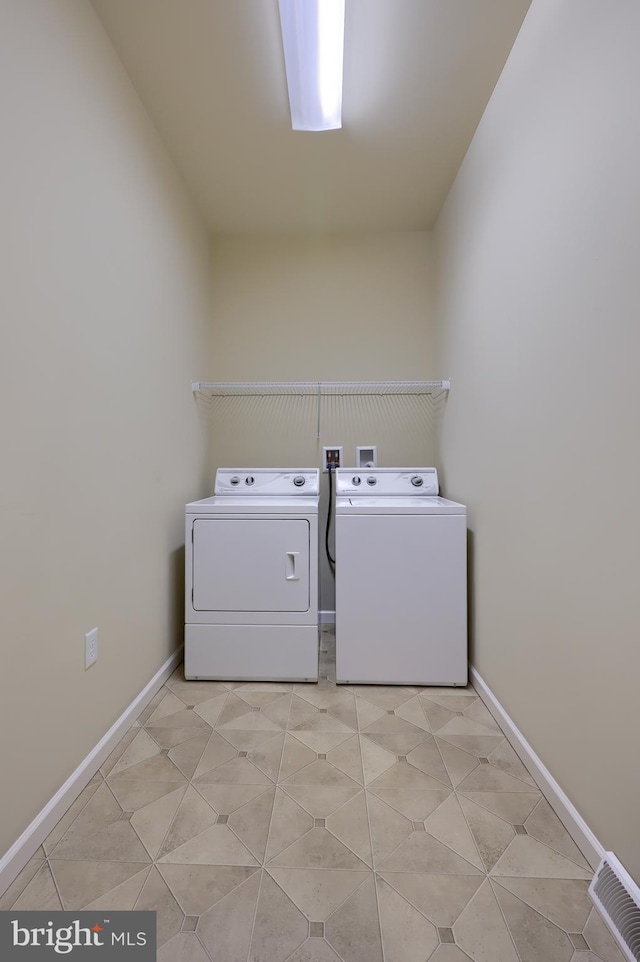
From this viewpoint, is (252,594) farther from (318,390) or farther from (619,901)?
(619,901)

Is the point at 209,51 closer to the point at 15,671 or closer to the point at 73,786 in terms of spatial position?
the point at 15,671

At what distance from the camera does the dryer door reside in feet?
6.55

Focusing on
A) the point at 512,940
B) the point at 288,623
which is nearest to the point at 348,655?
the point at 288,623

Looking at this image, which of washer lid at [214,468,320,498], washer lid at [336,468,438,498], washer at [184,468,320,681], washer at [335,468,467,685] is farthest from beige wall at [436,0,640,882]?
washer lid at [214,468,320,498]

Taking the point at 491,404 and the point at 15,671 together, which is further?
the point at 491,404

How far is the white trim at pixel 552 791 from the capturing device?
1061 millimetres

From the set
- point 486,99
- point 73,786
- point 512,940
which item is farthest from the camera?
point 486,99

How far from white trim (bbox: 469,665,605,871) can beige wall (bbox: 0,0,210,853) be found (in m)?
1.45

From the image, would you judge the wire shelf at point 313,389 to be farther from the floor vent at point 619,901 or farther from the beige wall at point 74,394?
the floor vent at point 619,901

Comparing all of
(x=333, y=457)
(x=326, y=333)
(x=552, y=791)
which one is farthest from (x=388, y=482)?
(x=552, y=791)

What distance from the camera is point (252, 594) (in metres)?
2.00

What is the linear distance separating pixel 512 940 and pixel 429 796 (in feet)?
1.34

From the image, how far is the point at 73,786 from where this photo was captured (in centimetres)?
127

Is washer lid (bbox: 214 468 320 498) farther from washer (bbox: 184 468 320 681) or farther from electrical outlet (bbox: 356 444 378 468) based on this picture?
washer (bbox: 184 468 320 681)
